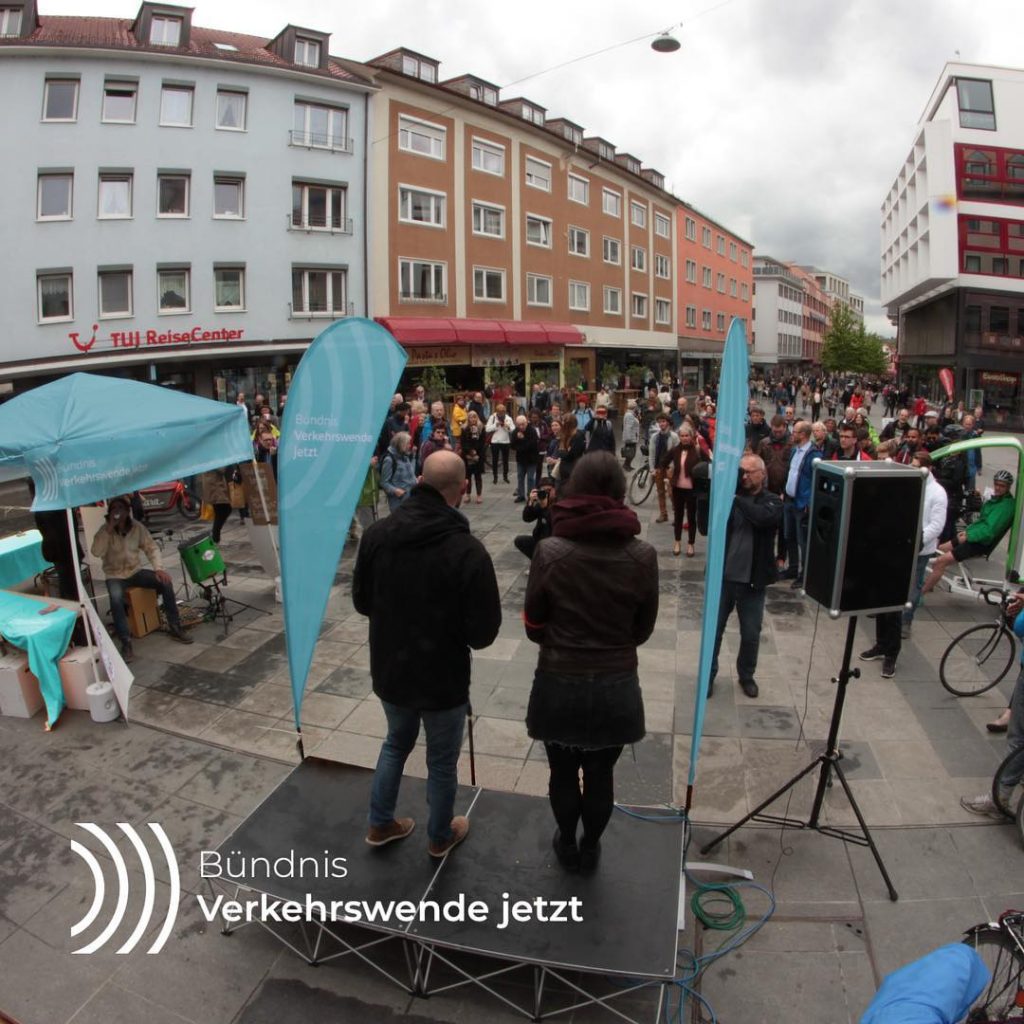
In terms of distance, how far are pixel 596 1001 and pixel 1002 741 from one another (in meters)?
3.68

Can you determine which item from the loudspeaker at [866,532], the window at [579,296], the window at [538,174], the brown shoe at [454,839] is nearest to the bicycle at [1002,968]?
the loudspeaker at [866,532]

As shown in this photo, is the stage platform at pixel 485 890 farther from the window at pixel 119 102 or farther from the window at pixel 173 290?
the window at pixel 119 102

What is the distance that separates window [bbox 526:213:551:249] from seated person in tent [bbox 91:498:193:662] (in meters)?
26.9

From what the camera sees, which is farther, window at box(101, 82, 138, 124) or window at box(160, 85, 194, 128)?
window at box(160, 85, 194, 128)

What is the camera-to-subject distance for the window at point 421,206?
26016 mm

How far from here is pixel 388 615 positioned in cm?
315

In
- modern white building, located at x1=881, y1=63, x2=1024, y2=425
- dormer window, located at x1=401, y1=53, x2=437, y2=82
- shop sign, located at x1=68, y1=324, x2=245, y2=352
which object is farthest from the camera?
modern white building, located at x1=881, y1=63, x2=1024, y2=425

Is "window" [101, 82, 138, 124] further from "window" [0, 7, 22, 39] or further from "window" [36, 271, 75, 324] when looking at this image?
"window" [36, 271, 75, 324]

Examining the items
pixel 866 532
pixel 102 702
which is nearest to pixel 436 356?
pixel 102 702

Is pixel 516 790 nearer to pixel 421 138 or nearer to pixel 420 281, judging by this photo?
pixel 420 281

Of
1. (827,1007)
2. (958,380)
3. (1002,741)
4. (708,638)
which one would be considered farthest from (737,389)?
(958,380)

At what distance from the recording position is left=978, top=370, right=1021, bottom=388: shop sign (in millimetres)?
33000

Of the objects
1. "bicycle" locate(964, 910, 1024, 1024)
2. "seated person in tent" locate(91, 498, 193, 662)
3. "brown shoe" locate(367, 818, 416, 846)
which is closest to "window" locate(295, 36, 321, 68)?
"seated person in tent" locate(91, 498, 193, 662)
